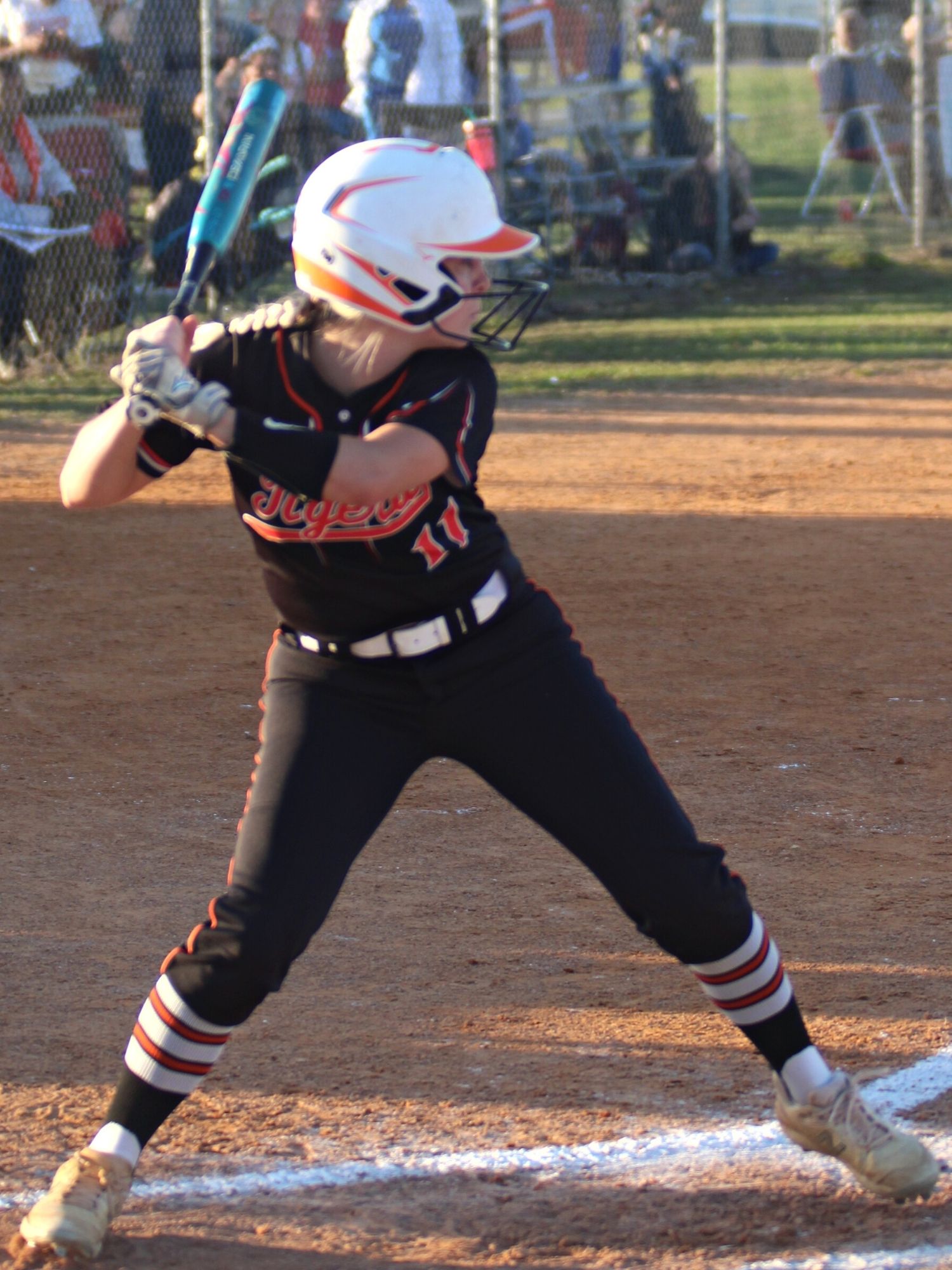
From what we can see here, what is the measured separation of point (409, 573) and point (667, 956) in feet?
5.56

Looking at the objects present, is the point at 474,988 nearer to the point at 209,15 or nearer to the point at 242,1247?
the point at 242,1247

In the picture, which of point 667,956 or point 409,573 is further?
point 667,956

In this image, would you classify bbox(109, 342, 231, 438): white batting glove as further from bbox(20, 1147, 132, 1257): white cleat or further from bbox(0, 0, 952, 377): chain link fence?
bbox(0, 0, 952, 377): chain link fence

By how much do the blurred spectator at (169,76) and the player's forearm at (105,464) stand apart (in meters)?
10.5

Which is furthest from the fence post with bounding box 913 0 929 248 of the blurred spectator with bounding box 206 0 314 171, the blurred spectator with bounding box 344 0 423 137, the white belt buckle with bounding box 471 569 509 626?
the white belt buckle with bounding box 471 569 509 626

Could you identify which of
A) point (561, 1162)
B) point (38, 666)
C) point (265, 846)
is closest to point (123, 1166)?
point (265, 846)

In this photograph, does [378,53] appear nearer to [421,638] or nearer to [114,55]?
[114,55]

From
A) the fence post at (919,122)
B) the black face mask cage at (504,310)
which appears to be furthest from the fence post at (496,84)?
the black face mask cage at (504,310)

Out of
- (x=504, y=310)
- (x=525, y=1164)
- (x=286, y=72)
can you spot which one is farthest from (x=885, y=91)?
(x=525, y=1164)

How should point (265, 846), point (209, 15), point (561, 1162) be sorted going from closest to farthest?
point (265, 846) → point (561, 1162) → point (209, 15)

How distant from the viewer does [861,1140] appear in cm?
285

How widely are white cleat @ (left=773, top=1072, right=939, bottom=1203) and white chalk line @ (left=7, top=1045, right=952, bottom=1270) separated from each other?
159mm

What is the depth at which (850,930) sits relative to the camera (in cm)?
404

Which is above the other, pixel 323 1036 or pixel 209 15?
pixel 209 15
